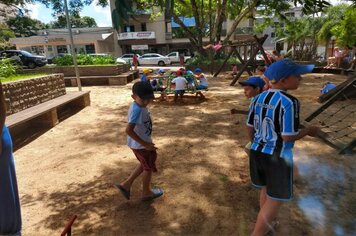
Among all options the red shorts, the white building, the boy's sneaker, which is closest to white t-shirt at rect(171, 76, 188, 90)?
the boy's sneaker

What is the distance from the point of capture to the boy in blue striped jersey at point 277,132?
203cm

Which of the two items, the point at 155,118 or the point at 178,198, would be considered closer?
the point at 178,198

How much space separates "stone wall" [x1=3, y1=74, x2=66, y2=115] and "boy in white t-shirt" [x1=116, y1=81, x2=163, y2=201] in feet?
12.4

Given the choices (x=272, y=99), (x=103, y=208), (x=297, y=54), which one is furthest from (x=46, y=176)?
(x=297, y=54)

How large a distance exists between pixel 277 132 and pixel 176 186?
1791 millimetres

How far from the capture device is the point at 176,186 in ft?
11.8

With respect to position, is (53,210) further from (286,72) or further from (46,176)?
(286,72)

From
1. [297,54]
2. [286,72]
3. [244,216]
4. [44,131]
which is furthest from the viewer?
[297,54]

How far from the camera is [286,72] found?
82.0 inches

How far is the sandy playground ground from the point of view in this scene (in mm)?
2832

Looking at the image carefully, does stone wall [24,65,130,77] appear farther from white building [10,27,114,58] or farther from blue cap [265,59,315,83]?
white building [10,27,114,58]

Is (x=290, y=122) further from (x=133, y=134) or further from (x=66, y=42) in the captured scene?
(x=66, y=42)

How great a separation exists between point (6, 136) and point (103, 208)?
5.43ft

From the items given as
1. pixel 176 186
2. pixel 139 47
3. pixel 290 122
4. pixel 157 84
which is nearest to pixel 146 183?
pixel 176 186
